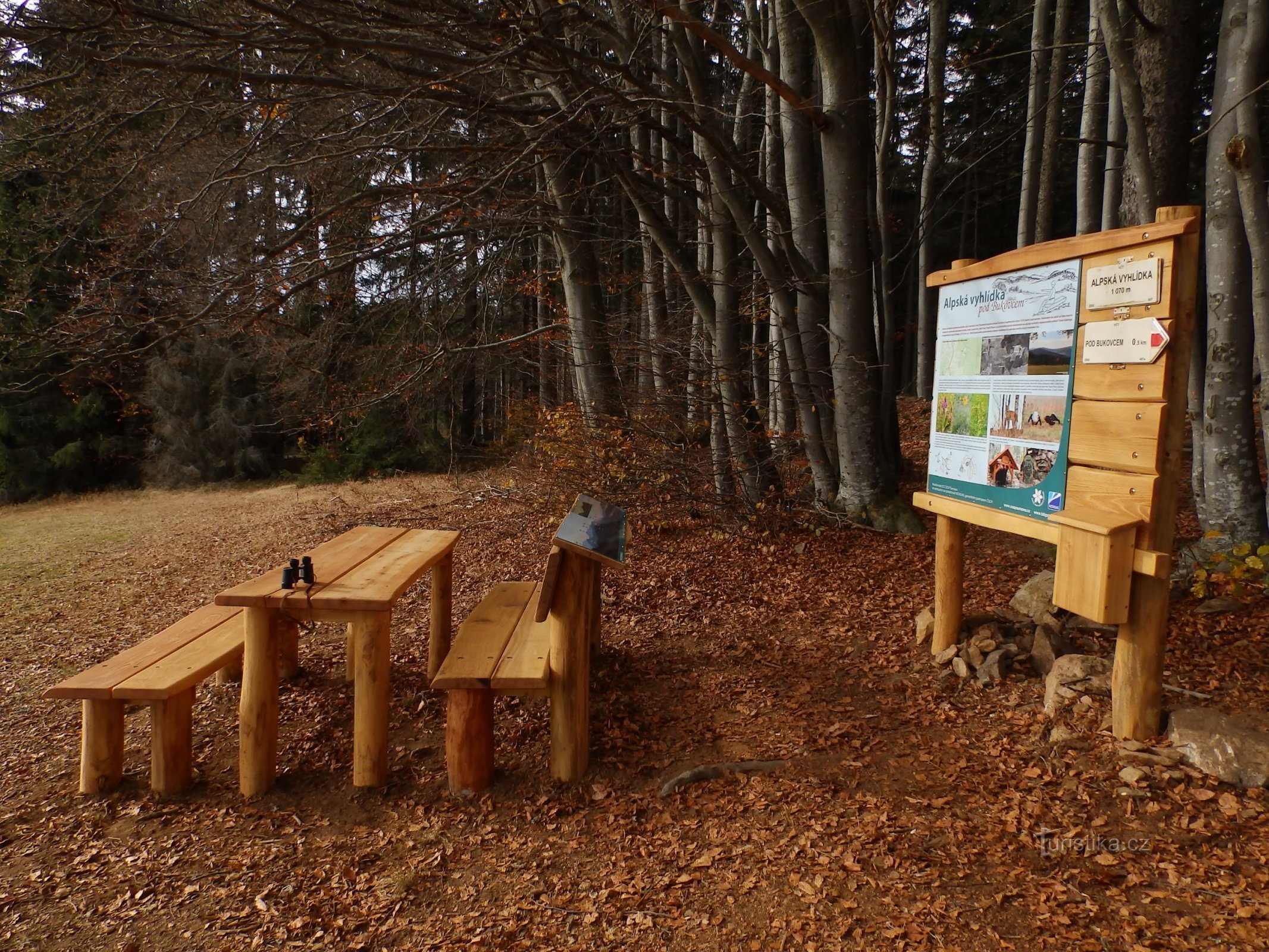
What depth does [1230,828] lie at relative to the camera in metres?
2.69

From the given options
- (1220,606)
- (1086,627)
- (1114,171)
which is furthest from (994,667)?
(1114,171)

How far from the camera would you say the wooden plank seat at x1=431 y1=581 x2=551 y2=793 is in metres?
3.14

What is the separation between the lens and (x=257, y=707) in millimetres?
3285

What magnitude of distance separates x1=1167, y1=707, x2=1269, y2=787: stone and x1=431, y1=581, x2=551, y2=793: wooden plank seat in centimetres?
260

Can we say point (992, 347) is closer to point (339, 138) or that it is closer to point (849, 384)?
point (849, 384)

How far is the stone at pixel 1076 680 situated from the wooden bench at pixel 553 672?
218 cm

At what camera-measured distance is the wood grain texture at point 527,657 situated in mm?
3121

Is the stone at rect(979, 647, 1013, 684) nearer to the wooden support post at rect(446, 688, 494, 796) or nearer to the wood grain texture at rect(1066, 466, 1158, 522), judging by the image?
the wood grain texture at rect(1066, 466, 1158, 522)

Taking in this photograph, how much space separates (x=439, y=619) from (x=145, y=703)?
5.35ft

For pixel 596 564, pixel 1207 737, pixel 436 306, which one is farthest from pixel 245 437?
pixel 1207 737

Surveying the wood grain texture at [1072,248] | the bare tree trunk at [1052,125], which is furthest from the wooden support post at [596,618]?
the bare tree trunk at [1052,125]

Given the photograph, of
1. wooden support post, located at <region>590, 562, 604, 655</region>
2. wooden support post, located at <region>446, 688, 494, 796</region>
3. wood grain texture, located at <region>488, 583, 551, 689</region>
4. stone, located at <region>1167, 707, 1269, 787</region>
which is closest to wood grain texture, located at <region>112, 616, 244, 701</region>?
wooden support post, located at <region>446, 688, 494, 796</region>

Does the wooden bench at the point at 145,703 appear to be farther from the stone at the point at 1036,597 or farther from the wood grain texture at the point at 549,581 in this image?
the stone at the point at 1036,597

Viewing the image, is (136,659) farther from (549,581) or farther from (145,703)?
(549,581)
